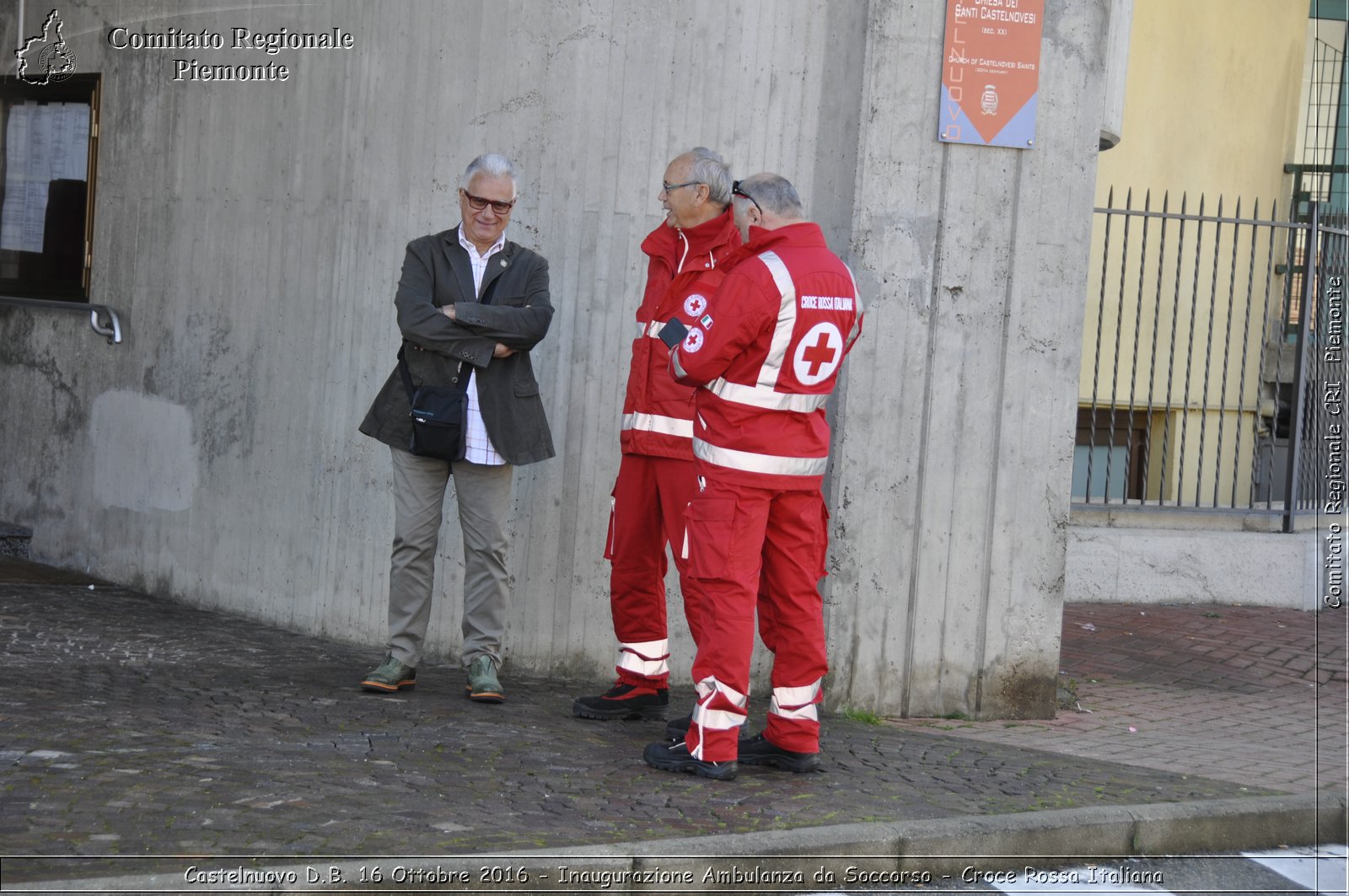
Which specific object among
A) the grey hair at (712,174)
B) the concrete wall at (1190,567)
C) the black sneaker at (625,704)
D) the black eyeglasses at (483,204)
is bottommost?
the black sneaker at (625,704)

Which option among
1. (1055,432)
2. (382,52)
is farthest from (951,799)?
(382,52)

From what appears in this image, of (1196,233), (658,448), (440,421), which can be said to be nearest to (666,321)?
(658,448)

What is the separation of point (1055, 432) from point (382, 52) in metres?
3.65

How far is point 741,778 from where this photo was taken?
17.4ft

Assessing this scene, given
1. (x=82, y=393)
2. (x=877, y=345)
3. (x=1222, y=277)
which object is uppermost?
(x=1222, y=277)

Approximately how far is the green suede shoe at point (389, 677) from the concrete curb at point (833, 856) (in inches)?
87.0

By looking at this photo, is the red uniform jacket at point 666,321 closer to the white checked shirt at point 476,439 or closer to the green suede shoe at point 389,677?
the white checked shirt at point 476,439

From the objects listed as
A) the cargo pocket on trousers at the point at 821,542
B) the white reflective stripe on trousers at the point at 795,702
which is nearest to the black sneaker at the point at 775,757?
the white reflective stripe on trousers at the point at 795,702

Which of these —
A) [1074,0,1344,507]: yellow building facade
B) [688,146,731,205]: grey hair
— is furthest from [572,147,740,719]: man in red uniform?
[1074,0,1344,507]: yellow building facade

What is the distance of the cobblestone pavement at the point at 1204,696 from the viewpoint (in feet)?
20.1

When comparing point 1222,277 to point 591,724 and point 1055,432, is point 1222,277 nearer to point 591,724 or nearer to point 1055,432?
point 1055,432

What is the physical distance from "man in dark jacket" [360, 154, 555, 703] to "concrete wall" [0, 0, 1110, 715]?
73cm

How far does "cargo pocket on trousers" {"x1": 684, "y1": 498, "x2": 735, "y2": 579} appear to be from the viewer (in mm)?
5188

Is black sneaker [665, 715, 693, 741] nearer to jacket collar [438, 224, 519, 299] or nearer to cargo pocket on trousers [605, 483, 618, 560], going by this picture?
cargo pocket on trousers [605, 483, 618, 560]
